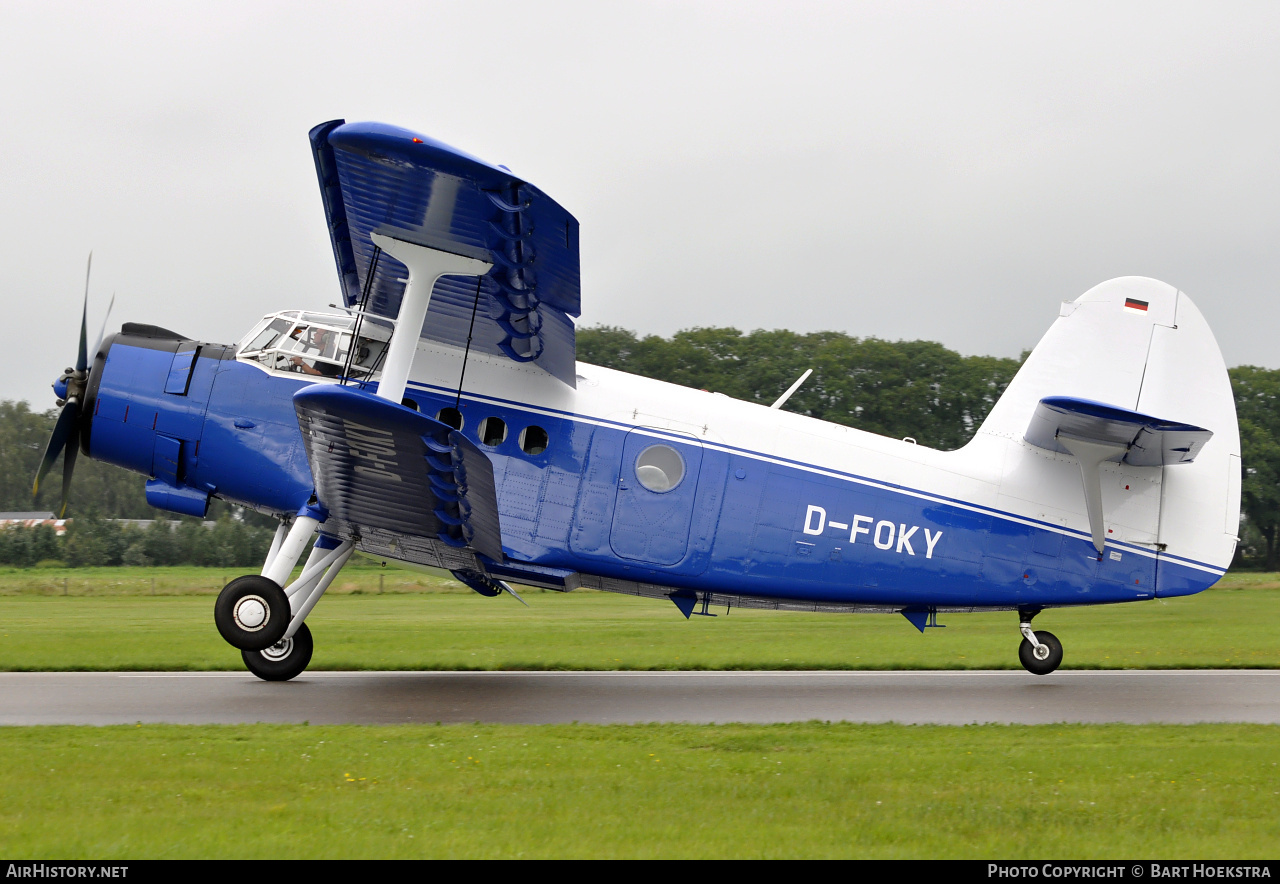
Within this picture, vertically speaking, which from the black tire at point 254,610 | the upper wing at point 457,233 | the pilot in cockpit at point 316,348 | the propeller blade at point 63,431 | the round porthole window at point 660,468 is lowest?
the black tire at point 254,610

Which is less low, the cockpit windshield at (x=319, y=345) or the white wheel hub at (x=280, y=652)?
the cockpit windshield at (x=319, y=345)

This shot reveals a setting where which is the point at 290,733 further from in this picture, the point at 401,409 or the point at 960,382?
the point at 960,382

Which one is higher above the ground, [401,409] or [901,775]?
[401,409]

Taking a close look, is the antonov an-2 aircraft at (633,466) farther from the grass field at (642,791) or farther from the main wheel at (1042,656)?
the grass field at (642,791)

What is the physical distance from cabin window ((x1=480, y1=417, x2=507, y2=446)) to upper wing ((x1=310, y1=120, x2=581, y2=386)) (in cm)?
63

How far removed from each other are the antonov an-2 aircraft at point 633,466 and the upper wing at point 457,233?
0.04 meters

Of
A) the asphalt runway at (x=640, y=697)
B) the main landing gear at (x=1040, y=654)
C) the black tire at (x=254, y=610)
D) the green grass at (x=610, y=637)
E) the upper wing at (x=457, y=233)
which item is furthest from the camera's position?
the green grass at (x=610, y=637)

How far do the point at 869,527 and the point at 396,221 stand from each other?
209 inches

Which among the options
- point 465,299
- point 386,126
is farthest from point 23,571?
point 386,126

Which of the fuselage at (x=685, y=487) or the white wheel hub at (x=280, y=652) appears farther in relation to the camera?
the white wheel hub at (x=280, y=652)

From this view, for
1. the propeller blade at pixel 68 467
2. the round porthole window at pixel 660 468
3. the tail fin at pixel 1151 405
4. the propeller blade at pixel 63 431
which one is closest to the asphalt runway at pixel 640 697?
the tail fin at pixel 1151 405

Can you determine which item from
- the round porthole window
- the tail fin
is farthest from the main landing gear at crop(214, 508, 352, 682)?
the tail fin

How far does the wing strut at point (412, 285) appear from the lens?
8305 millimetres

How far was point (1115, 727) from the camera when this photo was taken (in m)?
8.18
